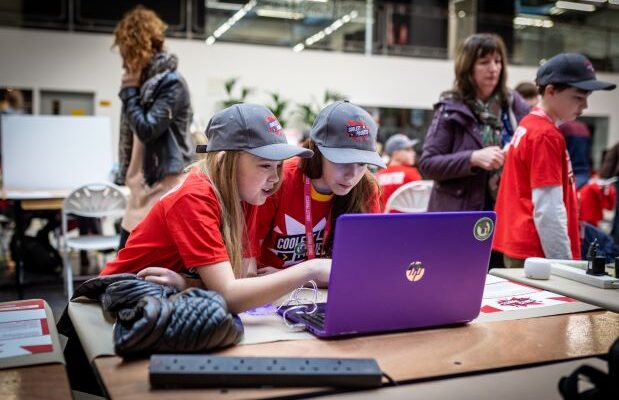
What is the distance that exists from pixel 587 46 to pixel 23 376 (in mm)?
11487

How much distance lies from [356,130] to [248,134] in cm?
32

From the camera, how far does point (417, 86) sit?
966 centimetres

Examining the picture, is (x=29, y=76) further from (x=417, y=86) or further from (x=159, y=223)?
(x=159, y=223)

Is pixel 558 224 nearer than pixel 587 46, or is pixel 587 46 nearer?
pixel 558 224

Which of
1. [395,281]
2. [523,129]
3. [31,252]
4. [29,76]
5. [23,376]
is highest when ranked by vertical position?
[29,76]

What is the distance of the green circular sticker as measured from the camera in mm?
1271

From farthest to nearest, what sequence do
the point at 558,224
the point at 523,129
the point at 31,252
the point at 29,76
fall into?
the point at 29,76 → the point at 31,252 → the point at 523,129 → the point at 558,224

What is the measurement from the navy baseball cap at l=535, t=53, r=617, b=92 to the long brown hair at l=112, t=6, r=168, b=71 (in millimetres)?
1755

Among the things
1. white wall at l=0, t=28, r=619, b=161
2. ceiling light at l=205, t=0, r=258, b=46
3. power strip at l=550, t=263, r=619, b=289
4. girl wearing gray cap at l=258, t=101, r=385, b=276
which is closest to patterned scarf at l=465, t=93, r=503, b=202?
power strip at l=550, t=263, r=619, b=289

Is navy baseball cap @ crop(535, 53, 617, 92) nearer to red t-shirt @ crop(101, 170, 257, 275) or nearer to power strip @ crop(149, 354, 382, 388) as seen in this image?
red t-shirt @ crop(101, 170, 257, 275)

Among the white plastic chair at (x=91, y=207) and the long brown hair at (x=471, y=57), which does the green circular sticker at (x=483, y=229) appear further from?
the white plastic chair at (x=91, y=207)

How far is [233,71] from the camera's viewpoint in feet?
28.7

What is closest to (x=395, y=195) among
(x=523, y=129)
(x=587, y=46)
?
(x=523, y=129)

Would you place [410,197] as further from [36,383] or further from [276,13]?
[276,13]
